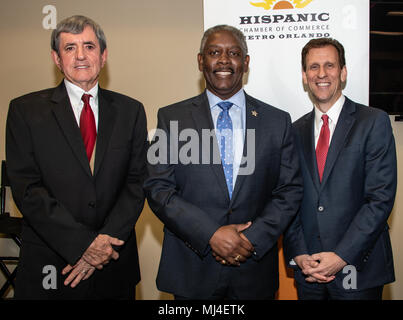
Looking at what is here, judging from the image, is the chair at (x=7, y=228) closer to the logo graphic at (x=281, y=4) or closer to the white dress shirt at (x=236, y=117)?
the white dress shirt at (x=236, y=117)

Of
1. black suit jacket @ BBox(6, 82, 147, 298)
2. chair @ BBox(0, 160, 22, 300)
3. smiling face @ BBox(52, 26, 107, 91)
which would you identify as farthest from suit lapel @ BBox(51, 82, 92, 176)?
chair @ BBox(0, 160, 22, 300)

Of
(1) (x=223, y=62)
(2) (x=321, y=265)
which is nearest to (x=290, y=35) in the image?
(1) (x=223, y=62)

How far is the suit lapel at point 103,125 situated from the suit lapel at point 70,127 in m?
0.07

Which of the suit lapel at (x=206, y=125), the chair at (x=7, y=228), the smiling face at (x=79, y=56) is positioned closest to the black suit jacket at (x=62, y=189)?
the smiling face at (x=79, y=56)

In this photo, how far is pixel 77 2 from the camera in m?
4.10

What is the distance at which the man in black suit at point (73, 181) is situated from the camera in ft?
7.00

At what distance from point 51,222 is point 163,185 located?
63 cm

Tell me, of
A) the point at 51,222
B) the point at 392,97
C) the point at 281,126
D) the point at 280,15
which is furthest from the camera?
the point at 392,97

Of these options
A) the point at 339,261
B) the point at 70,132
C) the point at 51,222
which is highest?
the point at 70,132

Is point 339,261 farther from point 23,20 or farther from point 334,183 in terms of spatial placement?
point 23,20

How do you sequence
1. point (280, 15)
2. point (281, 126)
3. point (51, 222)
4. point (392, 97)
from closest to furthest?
1. point (51, 222)
2. point (281, 126)
3. point (280, 15)
4. point (392, 97)

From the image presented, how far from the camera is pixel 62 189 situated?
7.13 feet

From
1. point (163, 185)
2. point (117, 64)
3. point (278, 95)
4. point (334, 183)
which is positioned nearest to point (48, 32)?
point (117, 64)

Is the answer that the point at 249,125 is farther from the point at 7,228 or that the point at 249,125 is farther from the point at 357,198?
the point at 7,228
